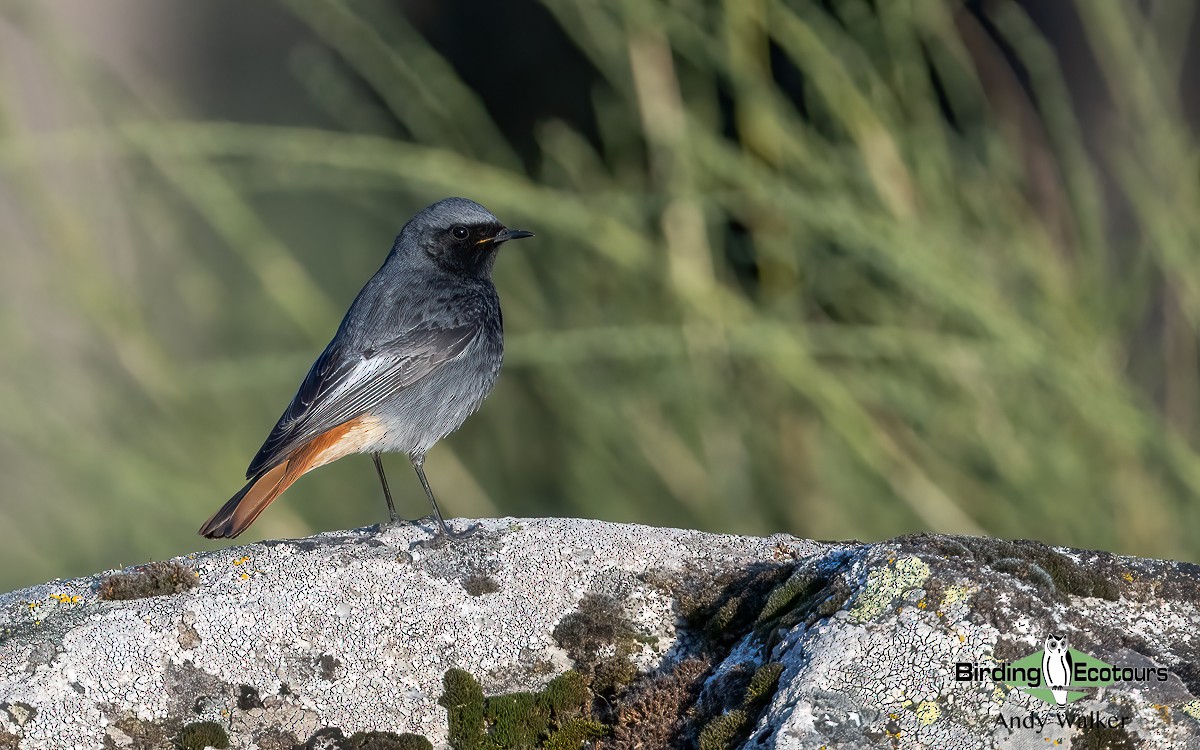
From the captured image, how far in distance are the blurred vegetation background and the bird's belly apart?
0.34 metres

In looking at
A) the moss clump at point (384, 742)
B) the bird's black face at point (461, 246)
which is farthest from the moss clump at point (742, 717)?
the bird's black face at point (461, 246)

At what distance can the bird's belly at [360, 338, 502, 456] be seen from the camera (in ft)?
16.5

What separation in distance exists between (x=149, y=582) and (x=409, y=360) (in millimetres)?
1540

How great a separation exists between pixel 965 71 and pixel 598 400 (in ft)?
6.66

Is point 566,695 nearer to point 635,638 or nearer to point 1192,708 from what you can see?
point 635,638

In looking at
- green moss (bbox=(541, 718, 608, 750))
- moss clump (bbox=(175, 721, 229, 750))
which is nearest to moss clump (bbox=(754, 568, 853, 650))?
green moss (bbox=(541, 718, 608, 750))

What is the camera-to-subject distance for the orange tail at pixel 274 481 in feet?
13.9

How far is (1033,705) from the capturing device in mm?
2918

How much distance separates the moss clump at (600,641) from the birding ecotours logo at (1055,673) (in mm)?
939

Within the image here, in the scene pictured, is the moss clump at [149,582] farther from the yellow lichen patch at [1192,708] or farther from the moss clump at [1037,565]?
the yellow lichen patch at [1192,708]

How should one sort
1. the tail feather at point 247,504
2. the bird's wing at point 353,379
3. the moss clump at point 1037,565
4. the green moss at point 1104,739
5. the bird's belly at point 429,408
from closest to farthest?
the green moss at point 1104,739 → the moss clump at point 1037,565 → the tail feather at point 247,504 → the bird's wing at point 353,379 → the bird's belly at point 429,408

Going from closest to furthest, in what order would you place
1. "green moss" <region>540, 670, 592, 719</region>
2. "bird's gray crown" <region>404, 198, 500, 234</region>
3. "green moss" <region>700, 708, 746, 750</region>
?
"green moss" <region>700, 708, 746, 750</region>, "green moss" <region>540, 670, 592, 719</region>, "bird's gray crown" <region>404, 198, 500, 234</region>

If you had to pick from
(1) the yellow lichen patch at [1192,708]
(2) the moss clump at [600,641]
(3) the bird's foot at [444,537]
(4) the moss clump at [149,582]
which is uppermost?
(3) the bird's foot at [444,537]

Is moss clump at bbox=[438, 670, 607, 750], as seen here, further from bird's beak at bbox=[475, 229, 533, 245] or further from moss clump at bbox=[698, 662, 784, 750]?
bird's beak at bbox=[475, 229, 533, 245]
